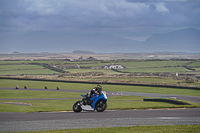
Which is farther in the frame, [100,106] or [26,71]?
[26,71]

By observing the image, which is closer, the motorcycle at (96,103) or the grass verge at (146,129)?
the grass verge at (146,129)

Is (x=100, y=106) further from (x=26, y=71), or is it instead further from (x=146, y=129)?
(x=26, y=71)

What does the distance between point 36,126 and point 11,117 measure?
3.68m

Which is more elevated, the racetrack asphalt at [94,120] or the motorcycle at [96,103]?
the motorcycle at [96,103]

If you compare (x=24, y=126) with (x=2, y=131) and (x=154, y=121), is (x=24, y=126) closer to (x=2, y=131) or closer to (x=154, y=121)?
(x=2, y=131)

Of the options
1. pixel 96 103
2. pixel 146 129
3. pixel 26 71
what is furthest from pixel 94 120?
pixel 26 71

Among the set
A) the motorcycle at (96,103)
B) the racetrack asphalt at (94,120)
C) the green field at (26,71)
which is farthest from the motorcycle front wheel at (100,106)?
the green field at (26,71)

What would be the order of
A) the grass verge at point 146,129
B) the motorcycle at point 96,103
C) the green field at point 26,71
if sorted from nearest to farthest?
1. the grass verge at point 146,129
2. the motorcycle at point 96,103
3. the green field at point 26,71

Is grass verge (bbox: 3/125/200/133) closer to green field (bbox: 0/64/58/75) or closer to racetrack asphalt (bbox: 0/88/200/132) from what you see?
racetrack asphalt (bbox: 0/88/200/132)

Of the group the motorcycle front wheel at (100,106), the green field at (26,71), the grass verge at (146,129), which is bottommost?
the grass verge at (146,129)

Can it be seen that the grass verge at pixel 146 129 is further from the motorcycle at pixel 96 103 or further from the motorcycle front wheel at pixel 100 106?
the motorcycle front wheel at pixel 100 106

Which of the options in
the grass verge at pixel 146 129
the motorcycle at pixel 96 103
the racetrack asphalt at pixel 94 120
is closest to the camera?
the grass verge at pixel 146 129

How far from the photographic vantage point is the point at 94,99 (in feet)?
68.5

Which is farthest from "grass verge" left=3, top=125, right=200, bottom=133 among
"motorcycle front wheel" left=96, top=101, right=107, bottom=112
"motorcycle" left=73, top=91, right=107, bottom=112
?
"motorcycle front wheel" left=96, top=101, right=107, bottom=112
